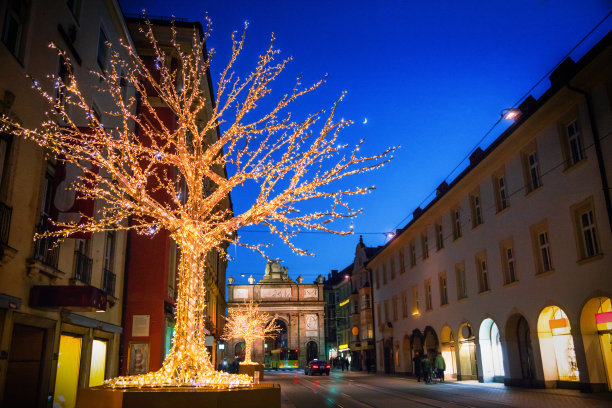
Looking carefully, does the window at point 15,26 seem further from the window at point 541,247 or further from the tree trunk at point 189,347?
the window at point 541,247

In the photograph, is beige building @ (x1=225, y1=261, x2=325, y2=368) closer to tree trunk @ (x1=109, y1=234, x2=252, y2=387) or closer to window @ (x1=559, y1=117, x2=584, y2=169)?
window @ (x1=559, y1=117, x2=584, y2=169)

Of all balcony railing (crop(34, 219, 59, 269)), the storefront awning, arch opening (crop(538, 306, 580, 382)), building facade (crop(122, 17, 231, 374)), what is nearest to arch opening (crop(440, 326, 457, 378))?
arch opening (crop(538, 306, 580, 382))

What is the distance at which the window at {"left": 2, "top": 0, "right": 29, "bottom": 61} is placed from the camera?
10016 millimetres

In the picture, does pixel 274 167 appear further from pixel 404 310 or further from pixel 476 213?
pixel 404 310

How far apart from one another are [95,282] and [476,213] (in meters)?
19.4

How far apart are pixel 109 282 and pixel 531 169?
17268 millimetres

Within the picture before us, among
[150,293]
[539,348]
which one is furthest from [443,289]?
[150,293]

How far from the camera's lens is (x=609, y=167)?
15695 mm

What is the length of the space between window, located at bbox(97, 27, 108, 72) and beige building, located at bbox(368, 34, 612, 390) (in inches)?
619

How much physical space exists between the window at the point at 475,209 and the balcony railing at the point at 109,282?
18.2 meters

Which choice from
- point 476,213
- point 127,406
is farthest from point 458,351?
point 127,406

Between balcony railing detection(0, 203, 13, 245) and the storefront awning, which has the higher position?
balcony railing detection(0, 203, 13, 245)

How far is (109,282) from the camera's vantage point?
1655cm

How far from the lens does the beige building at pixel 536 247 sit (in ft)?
53.8
